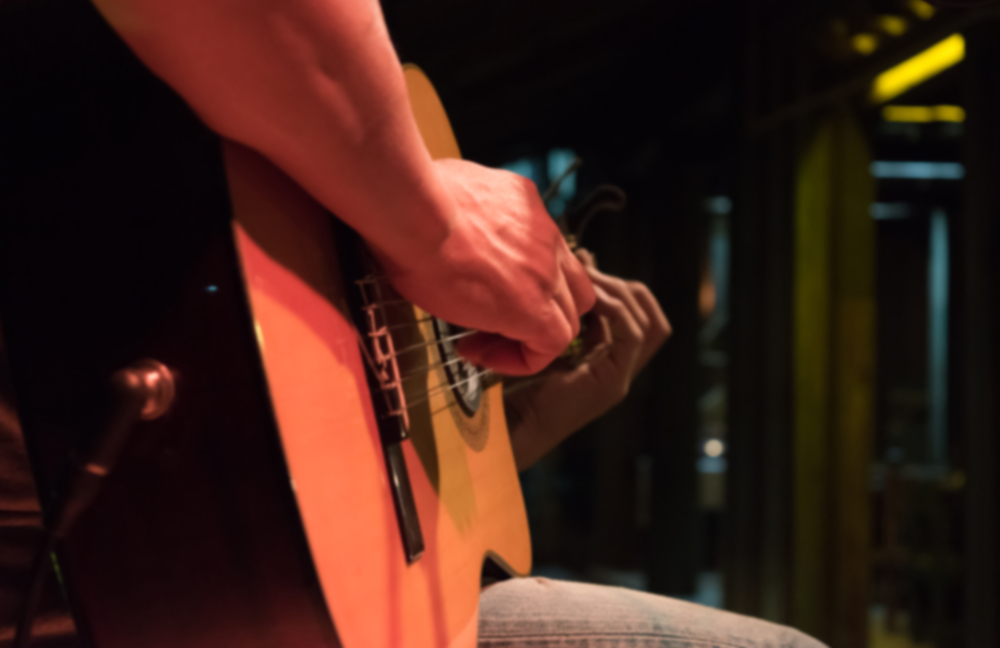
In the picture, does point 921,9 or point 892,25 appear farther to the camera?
point 892,25

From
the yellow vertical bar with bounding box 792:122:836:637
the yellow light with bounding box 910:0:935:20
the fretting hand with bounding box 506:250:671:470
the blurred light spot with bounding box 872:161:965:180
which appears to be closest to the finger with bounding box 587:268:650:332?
the fretting hand with bounding box 506:250:671:470

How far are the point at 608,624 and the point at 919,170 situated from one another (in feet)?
13.2

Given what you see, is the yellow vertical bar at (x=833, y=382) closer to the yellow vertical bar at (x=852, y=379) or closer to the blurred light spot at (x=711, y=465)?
the yellow vertical bar at (x=852, y=379)

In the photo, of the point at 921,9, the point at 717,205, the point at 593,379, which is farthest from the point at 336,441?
the point at 717,205

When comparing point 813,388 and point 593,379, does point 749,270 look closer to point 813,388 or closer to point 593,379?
point 813,388

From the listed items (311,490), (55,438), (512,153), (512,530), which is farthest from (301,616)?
(512,153)

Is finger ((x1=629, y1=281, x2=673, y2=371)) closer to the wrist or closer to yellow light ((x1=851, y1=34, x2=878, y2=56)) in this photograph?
the wrist

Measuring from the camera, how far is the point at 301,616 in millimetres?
428

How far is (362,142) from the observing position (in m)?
0.47

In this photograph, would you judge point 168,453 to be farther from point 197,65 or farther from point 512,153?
point 512,153

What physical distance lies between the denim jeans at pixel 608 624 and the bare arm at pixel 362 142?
0.33 m

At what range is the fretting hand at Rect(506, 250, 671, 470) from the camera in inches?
47.2

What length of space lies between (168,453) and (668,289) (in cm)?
341

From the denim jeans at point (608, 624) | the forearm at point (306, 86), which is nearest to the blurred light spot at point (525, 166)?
the denim jeans at point (608, 624)
